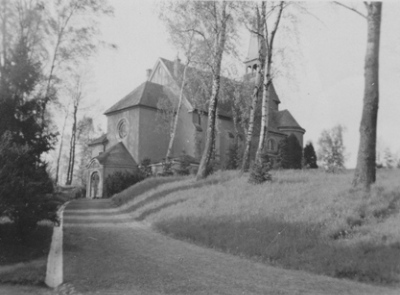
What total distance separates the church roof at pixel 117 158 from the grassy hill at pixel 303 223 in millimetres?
22221

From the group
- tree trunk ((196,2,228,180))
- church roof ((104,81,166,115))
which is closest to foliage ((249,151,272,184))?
tree trunk ((196,2,228,180))

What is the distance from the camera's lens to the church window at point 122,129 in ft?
133

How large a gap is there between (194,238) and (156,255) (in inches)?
88.3

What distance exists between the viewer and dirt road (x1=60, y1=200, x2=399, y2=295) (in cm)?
593

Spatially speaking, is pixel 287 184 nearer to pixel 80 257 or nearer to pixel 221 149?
pixel 80 257

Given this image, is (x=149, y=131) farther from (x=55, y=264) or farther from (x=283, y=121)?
(x=55, y=264)

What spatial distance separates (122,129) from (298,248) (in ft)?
116

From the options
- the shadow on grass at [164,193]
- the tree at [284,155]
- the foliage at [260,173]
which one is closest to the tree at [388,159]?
the foliage at [260,173]

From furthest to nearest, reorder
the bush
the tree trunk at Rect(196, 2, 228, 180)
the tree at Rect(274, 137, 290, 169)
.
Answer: the tree at Rect(274, 137, 290, 169), the bush, the tree trunk at Rect(196, 2, 228, 180)

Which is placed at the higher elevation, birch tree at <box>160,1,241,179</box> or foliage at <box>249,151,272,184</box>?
birch tree at <box>160,1,241,179</box>

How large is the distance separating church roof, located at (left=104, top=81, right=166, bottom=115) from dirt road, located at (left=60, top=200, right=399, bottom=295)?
30.0m

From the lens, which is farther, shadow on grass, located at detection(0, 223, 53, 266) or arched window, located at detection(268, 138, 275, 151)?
arched window, located at detection(268, 138, 275, 151)

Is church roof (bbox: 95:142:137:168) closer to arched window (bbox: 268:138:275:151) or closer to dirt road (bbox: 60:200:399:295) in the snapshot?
arched window (bbox: 268:138:275:151)

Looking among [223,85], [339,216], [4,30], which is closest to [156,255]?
[339,216]
